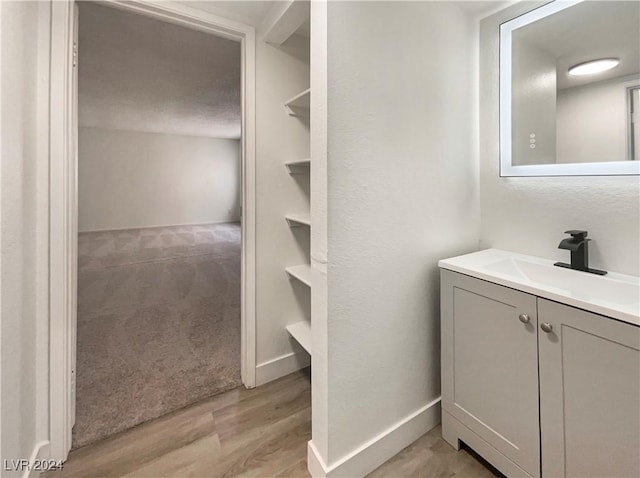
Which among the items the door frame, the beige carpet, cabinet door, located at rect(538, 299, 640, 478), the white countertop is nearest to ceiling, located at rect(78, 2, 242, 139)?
the door frame

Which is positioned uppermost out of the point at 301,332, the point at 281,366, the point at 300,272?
the point at 300,272

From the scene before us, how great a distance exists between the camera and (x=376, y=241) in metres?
1.33

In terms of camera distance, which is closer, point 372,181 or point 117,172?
point 372,181

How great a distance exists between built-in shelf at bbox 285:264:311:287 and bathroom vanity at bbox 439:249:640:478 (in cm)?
83

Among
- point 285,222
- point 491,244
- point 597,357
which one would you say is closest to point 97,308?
point 285,222

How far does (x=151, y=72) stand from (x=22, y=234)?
328 centimetres

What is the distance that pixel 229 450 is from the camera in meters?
1.46

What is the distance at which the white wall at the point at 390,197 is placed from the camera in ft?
4.00

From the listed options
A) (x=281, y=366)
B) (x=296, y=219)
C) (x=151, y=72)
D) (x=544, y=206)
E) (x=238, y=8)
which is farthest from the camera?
(x=151, y=72)

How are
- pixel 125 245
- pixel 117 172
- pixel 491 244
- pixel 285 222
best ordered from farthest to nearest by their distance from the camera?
pixel 117 172 → pixel 125 245 → pixel 285 222 → pixel 491 244

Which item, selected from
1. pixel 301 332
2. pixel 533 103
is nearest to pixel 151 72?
pixel 301 332

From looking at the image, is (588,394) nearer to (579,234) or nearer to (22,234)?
(579,234)

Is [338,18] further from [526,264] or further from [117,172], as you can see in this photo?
[117,172]

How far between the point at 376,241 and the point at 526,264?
2.66 feet
